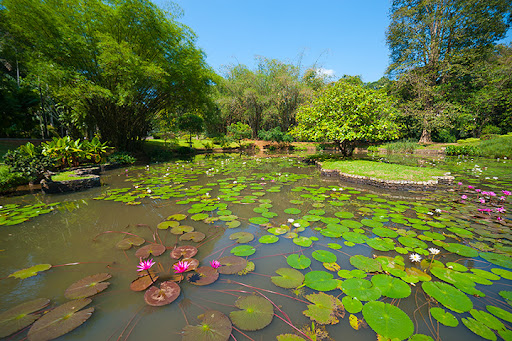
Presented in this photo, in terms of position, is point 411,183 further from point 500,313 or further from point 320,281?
point 320,281

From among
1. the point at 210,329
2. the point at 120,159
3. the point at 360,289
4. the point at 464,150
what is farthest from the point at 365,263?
the point at 464,150

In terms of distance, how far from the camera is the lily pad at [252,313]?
4.75 ft

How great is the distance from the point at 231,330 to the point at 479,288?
237 centimetres

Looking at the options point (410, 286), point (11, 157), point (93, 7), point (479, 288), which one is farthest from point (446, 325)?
point (93, 7)

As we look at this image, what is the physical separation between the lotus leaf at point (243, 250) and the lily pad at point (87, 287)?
1343 mm

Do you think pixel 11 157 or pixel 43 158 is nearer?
pixel 11 157

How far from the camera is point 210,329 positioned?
1392 mm

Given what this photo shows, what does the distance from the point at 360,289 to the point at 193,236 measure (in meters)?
2.20

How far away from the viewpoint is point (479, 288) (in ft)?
5.94

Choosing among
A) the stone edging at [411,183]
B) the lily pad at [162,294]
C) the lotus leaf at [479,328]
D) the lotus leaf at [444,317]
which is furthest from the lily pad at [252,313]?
the stone edging at [411,183]

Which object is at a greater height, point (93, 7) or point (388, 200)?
point (93, 7)

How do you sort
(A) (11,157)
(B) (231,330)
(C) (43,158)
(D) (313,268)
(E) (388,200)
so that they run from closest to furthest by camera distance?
(B) (231,330), (D) (313,268), (E) (388,200), (A) (11,157), (C) (43,158)

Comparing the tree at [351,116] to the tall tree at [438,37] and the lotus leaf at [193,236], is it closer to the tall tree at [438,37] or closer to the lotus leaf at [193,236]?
the lotus leaf at [193,236]

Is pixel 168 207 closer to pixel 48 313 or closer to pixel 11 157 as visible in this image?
pixel 48 313
